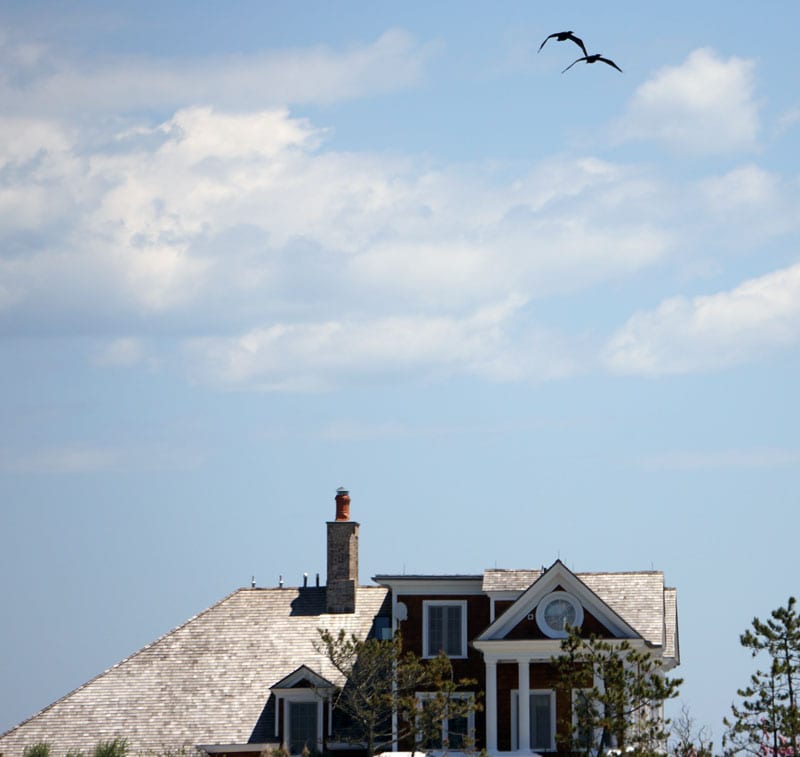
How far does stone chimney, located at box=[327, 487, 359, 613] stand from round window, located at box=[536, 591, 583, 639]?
8.11m

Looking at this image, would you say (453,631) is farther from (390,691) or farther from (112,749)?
(112,749)

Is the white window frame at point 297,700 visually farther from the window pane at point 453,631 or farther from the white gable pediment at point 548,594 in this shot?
the white gable pediment at point 548,594

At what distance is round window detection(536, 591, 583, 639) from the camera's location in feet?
197

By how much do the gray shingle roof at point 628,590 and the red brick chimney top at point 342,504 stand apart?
7036 millimetres

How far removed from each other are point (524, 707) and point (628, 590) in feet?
18.8

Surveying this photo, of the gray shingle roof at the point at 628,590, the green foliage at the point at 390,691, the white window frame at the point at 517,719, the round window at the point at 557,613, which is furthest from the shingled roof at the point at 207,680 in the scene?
the round window at the point at 557,613

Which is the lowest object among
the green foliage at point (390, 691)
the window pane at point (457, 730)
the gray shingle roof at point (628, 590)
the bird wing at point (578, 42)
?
the window pane at point (457, 730)

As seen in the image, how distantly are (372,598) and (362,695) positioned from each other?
8702 millimetres

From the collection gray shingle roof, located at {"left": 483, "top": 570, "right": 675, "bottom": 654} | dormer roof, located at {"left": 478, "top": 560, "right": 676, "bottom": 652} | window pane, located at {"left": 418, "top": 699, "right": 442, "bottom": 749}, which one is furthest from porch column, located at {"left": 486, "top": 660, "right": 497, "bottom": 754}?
window pane, located at {"left": 418, "top": 699, "right": 442, "bottom": 749}

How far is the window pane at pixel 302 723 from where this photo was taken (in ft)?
200

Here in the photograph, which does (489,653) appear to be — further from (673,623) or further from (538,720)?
(673,623)

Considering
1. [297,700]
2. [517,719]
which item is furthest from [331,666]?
[517,719]

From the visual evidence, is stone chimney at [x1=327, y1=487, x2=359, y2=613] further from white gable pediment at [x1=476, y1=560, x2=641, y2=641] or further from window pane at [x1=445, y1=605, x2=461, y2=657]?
white gable pediment at [x1=476, y1=560, x2=641, y2=641]

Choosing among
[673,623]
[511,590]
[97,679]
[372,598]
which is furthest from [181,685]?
[673,623]
